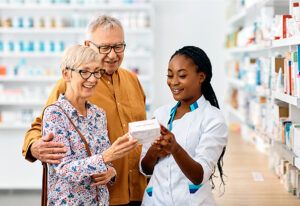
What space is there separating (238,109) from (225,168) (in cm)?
304

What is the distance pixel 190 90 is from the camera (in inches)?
99.3

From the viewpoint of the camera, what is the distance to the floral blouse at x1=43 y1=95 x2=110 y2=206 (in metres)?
2.45

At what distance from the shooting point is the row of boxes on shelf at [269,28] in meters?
3.41

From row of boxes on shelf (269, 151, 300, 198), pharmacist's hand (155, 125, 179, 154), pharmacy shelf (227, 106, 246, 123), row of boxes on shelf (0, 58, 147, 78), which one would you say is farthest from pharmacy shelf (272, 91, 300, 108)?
row of boxes on shelf (0, 58, 147, 78)

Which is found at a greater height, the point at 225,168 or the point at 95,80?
the point at 95,80

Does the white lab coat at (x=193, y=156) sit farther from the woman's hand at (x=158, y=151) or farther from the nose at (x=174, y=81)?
→ the nose at (x=174, y=81)

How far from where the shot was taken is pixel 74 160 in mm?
2521

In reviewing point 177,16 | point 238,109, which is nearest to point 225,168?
point 238,109

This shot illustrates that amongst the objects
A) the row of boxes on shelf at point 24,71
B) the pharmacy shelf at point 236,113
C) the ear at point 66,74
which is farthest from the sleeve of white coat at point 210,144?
the row of boxes on shelf at point 24,71

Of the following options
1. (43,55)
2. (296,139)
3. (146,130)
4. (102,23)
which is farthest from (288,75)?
(43,55)

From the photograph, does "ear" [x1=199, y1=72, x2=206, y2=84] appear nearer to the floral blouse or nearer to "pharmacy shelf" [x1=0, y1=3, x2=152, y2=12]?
the floral blouse

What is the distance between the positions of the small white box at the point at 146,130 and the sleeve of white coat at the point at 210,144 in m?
0.23

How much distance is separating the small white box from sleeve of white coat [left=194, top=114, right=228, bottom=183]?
0.23 metres

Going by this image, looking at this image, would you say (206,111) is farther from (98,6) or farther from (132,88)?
(98,6)
